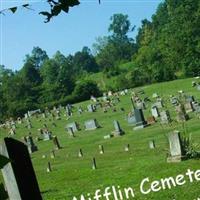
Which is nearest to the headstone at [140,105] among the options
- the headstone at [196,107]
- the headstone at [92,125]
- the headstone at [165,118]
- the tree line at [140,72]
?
the headstone at [92,125]

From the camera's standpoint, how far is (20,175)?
2.55 meters

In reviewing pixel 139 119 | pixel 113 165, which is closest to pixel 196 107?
pixel 139 119

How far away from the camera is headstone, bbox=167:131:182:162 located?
14.8 meters

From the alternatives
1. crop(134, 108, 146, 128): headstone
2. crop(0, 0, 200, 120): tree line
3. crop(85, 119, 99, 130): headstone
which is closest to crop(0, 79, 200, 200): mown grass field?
crop(134, 108, 146, 128): headstone

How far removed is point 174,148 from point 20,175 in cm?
1284

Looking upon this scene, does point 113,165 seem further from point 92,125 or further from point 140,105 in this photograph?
point 140,105

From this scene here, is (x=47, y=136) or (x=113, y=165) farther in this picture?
(x=47, y=136)

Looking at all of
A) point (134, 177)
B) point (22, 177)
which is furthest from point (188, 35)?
point (22, 177)

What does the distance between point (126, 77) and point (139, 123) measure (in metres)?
38.4

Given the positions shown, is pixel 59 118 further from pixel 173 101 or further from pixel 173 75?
pixel 173 75

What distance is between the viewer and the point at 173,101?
35312mm

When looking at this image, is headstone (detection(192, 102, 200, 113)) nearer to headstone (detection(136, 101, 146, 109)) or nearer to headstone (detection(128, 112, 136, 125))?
headstone (detection(128, 112, 136, 125))

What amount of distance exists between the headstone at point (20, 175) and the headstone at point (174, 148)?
12.4 metres

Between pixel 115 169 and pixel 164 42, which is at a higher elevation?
pixel 164 42
